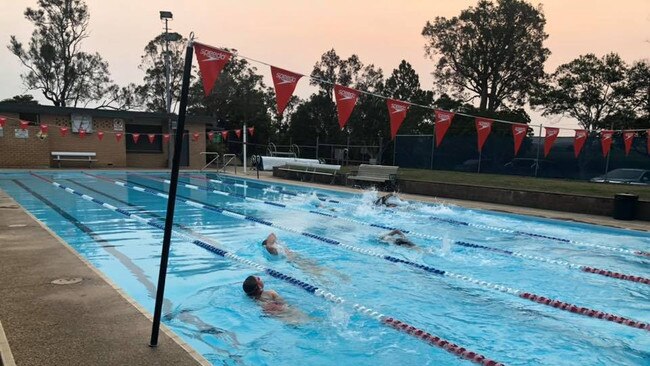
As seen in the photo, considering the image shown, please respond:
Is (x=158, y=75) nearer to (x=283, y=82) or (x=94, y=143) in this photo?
(x=94, y=143)

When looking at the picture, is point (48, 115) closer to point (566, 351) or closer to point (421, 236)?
point (421, 236)

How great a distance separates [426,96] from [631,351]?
3061 cm

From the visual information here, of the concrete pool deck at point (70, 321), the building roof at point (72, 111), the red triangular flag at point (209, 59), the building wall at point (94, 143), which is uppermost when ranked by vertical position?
the building roof at point (72, 111)

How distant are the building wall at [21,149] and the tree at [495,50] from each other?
27.6 metres

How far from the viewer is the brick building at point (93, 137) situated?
76.1 feet

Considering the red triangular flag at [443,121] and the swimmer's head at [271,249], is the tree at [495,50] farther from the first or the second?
the swimmer's head at [271,249]

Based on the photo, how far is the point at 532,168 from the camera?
20.0 meters

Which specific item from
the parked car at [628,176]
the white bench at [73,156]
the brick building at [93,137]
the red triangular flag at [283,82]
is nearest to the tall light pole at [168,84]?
the brick building at [93,137]

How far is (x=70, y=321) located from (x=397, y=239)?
5.95 metres

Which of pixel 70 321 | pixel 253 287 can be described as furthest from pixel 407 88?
pixel 70 321

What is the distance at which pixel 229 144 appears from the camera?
35469 millimetres

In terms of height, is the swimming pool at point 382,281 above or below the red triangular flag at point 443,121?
below

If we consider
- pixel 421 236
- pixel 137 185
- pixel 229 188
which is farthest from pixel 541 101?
pixel 137 185

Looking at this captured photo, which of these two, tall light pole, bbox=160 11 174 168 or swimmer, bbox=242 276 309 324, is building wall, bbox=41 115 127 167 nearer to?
tall light pole, bbox=160 11 174 168
